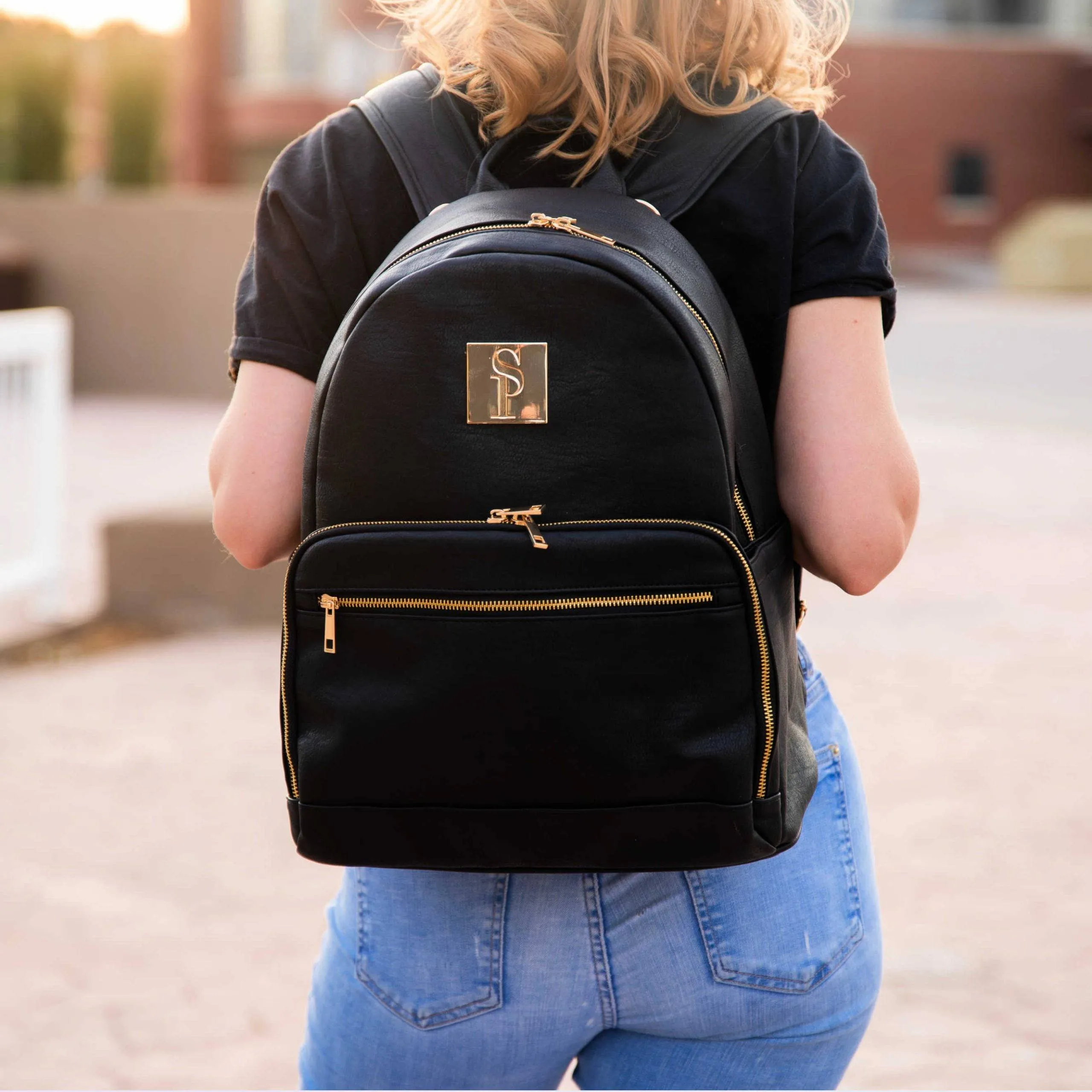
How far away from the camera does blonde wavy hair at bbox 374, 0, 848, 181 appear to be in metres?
1.30

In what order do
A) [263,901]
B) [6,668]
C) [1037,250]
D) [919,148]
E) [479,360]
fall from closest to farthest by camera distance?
[479,360] < [263,901] < [6,668] < [1037,250] < [919,148]

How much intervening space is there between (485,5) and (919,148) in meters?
32.6

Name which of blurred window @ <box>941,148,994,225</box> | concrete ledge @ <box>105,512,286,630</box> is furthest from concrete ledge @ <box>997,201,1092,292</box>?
concrete ledge @ <box>105,512,286,630</box>

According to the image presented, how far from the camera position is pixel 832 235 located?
1.32 metres

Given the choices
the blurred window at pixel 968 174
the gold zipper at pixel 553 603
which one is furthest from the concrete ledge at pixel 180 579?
the blurred window at pixel 968 174

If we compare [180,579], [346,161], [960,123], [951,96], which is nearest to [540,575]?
[346,161]

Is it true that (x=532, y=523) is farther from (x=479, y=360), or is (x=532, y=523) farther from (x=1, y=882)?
(x=1, y=882)

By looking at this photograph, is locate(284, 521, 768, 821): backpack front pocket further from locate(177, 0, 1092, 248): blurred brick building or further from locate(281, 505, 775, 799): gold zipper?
locate(177, 0, 1092, 248): blurred brick building

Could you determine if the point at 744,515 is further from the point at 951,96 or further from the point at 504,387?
the point at 951,96

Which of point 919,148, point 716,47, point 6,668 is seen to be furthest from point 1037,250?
point 716,47

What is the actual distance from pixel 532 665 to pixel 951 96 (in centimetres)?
3335

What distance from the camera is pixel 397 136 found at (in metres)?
→ 1.36

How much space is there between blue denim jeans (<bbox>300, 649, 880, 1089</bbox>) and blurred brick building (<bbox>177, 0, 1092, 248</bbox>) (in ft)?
99.4

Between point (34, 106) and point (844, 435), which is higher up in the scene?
point (844, 435)
